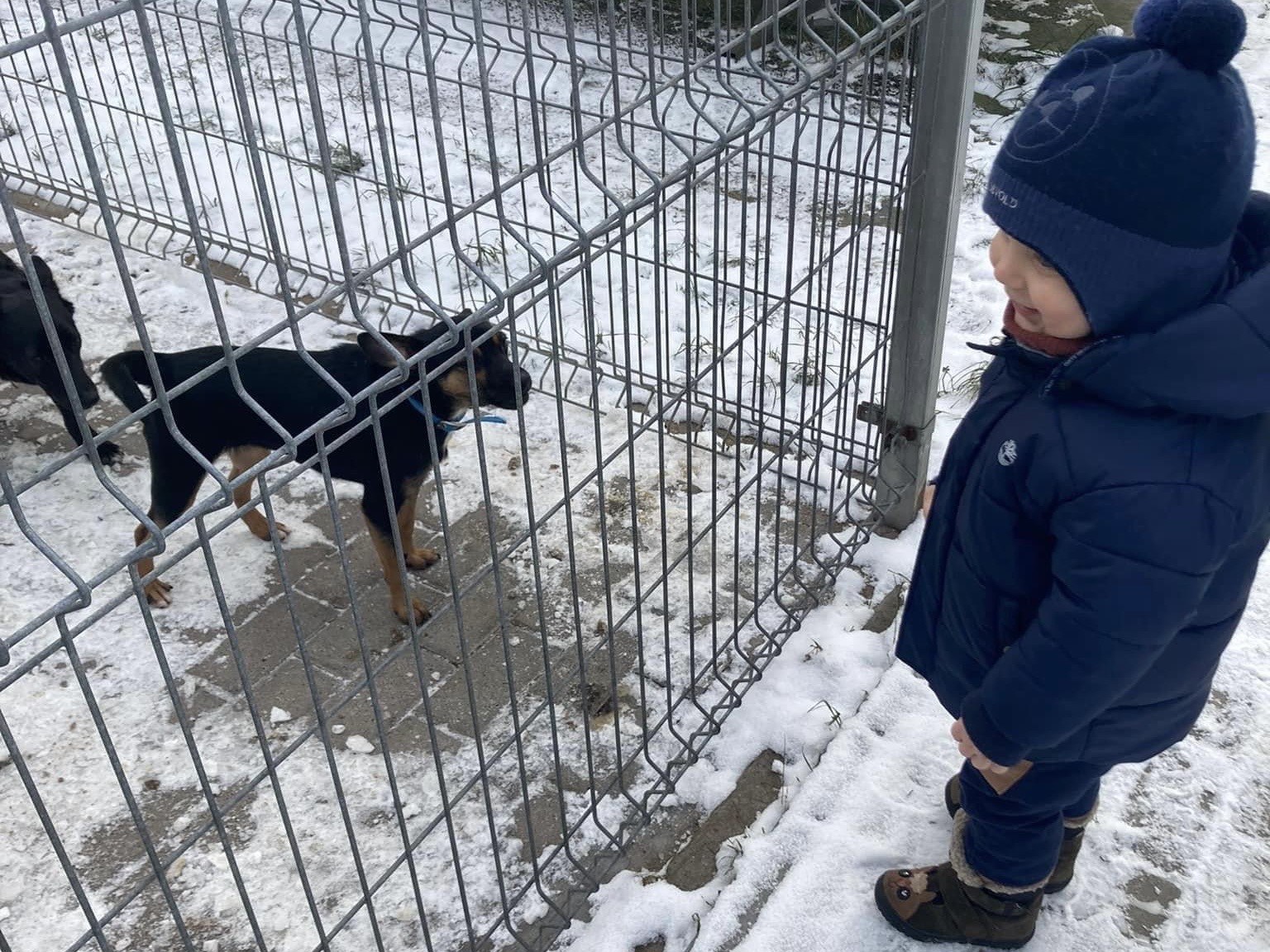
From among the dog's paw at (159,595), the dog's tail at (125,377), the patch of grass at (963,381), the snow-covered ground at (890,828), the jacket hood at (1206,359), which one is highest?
the jacket hood at (1206,359)

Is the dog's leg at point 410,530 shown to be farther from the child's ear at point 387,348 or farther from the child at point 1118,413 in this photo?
the child at point 1118,413

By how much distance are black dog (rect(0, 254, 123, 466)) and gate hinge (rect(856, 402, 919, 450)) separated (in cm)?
257

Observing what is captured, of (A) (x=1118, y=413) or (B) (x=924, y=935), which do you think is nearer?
(A) (x=1118, y=413)

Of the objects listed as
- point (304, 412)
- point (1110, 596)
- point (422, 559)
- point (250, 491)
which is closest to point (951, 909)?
point (1110, 596)

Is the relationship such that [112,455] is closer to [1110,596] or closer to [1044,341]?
[1044,341]

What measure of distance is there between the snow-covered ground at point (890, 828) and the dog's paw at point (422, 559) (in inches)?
47.9

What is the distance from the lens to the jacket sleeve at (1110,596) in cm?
187

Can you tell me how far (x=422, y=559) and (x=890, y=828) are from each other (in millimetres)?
1787

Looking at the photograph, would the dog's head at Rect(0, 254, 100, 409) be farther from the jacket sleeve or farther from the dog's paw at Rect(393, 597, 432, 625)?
the jacket sleeve

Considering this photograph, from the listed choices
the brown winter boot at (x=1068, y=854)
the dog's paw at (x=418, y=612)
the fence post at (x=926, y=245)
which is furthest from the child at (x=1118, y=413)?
the dog's paw at (x=418, y=612)

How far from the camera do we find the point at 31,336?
394 cm

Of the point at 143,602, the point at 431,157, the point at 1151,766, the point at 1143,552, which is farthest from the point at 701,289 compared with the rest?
the point at 143,602

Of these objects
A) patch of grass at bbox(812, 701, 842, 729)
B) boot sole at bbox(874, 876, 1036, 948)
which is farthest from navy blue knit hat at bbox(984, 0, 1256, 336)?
patch of grass at bbox(812, 701, 842, 729)

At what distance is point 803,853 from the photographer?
3004mm
